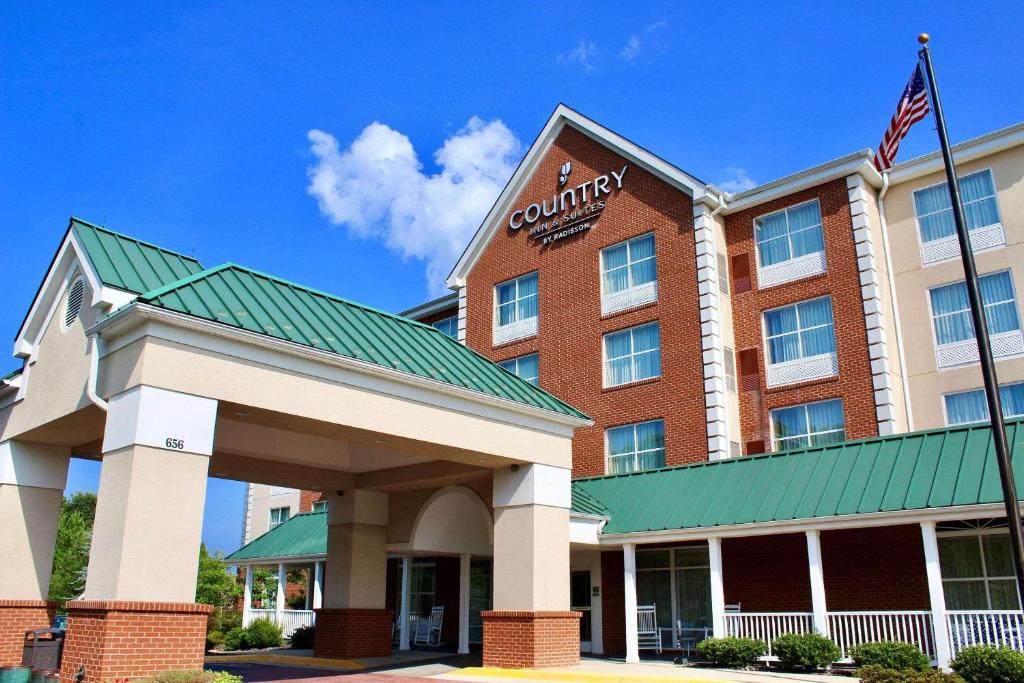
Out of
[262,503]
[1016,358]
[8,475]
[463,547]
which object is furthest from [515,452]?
[262,503]

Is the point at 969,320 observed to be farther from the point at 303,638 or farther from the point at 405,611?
the point at 303,638

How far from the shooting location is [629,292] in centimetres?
2981

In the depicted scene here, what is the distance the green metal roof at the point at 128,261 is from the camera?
52.3ft

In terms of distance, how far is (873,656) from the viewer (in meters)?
17.3

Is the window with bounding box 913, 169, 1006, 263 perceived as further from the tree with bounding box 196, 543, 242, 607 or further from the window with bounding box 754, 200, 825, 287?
the tree with bounding box 196, 543, 242, 607

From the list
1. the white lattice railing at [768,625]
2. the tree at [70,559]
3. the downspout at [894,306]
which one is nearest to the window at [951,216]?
the downspout at [894,306]

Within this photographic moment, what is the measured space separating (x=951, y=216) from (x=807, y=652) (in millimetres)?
13963

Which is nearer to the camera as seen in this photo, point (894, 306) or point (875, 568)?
point (875, 568)

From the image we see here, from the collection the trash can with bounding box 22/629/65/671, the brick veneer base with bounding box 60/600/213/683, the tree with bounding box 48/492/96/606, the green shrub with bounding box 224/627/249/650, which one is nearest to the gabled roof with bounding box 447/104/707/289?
the green shrub with bounding box 224/627/249/650

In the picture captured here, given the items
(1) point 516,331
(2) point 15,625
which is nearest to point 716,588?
(1) point 516,331

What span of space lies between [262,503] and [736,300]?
28.3 m

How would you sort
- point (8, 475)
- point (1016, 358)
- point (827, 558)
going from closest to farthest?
point (8, 475), point (827, 558), point (1016, 358)

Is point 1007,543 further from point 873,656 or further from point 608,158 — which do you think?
point 608,158

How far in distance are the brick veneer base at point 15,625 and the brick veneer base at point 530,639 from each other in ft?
30.8
